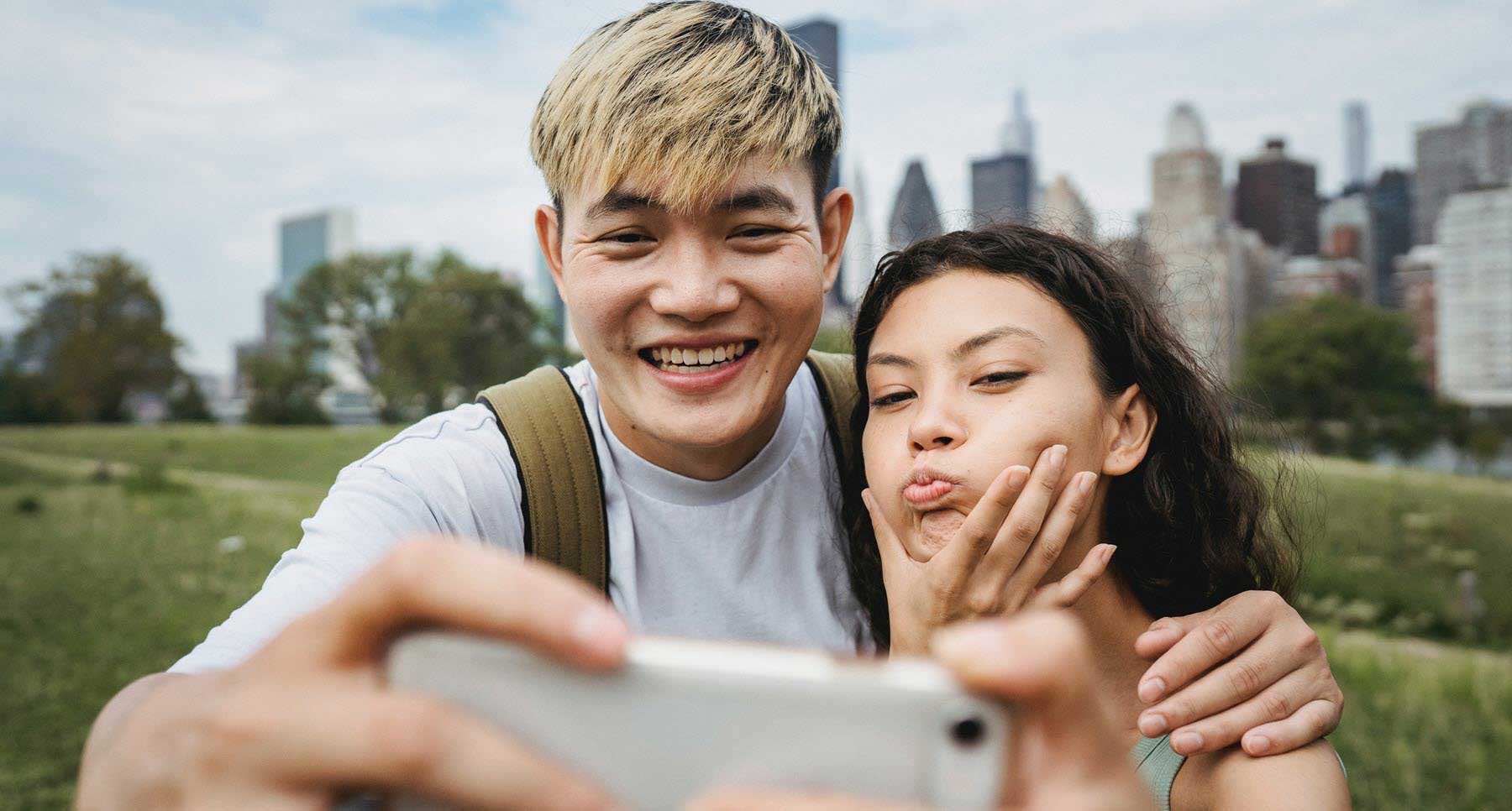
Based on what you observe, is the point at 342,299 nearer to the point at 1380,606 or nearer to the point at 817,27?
the point at 817,27

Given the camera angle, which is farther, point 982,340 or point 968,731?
point 982,340

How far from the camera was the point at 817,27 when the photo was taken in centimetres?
1142

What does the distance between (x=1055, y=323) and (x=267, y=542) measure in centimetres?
1051

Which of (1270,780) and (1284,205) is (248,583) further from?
(1284,205)

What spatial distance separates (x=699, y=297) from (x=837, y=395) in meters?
0.84

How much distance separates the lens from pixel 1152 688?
1990mm

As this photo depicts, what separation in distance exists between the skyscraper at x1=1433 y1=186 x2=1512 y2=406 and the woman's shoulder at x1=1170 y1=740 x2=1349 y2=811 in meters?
22.9

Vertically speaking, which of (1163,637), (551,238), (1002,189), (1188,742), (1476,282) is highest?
(1476,282)

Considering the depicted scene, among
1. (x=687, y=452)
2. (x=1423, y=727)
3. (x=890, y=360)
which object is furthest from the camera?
(x=1423, y=727)

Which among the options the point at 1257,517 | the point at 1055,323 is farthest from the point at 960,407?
the point at 1257,517

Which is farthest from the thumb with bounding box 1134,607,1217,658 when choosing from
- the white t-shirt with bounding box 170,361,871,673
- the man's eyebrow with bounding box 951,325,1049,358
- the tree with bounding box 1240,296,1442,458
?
the tree with bounding box 1240,296,1442,458

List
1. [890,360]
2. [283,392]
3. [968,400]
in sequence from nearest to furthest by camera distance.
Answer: [968,400] → [890,360] → [283,392]

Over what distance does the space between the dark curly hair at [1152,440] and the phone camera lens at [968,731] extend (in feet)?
5.49

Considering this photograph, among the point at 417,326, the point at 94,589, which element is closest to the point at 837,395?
the point at 94,589
